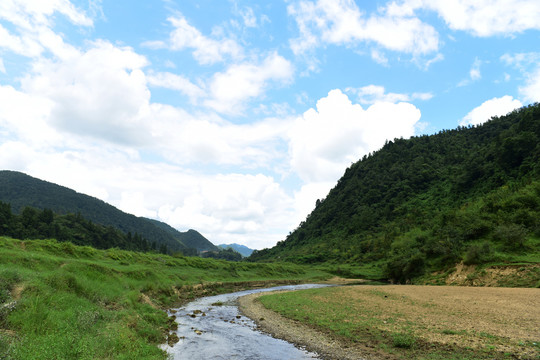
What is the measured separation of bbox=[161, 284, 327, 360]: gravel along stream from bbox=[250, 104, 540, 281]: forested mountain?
1653 inches

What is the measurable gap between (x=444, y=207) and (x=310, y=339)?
110m

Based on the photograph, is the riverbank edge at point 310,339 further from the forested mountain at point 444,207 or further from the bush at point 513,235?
the bush at point 513,235

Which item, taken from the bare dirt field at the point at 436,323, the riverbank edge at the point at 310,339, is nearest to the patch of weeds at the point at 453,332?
the bare dirt field at the point at 436,323

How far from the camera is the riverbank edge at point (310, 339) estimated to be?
52.1 feet

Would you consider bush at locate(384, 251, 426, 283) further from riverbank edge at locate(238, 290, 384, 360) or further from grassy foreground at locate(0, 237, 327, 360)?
grassy foreground at locate(0, 237, 327, 360)

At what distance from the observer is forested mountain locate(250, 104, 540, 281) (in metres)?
52.8

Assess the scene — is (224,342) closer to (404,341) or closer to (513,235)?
(404,341)

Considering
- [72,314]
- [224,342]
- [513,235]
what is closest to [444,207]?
[513,235]

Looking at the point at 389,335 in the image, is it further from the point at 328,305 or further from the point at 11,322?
the point at 11,322

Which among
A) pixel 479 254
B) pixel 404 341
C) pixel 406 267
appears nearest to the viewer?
pixel 404 341

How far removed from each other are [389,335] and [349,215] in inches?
6651

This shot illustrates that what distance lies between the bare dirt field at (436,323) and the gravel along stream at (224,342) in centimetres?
148

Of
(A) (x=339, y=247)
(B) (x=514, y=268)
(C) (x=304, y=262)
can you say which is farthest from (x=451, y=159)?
(B) (x=514, y=268)

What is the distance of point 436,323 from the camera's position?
20.4 metres
